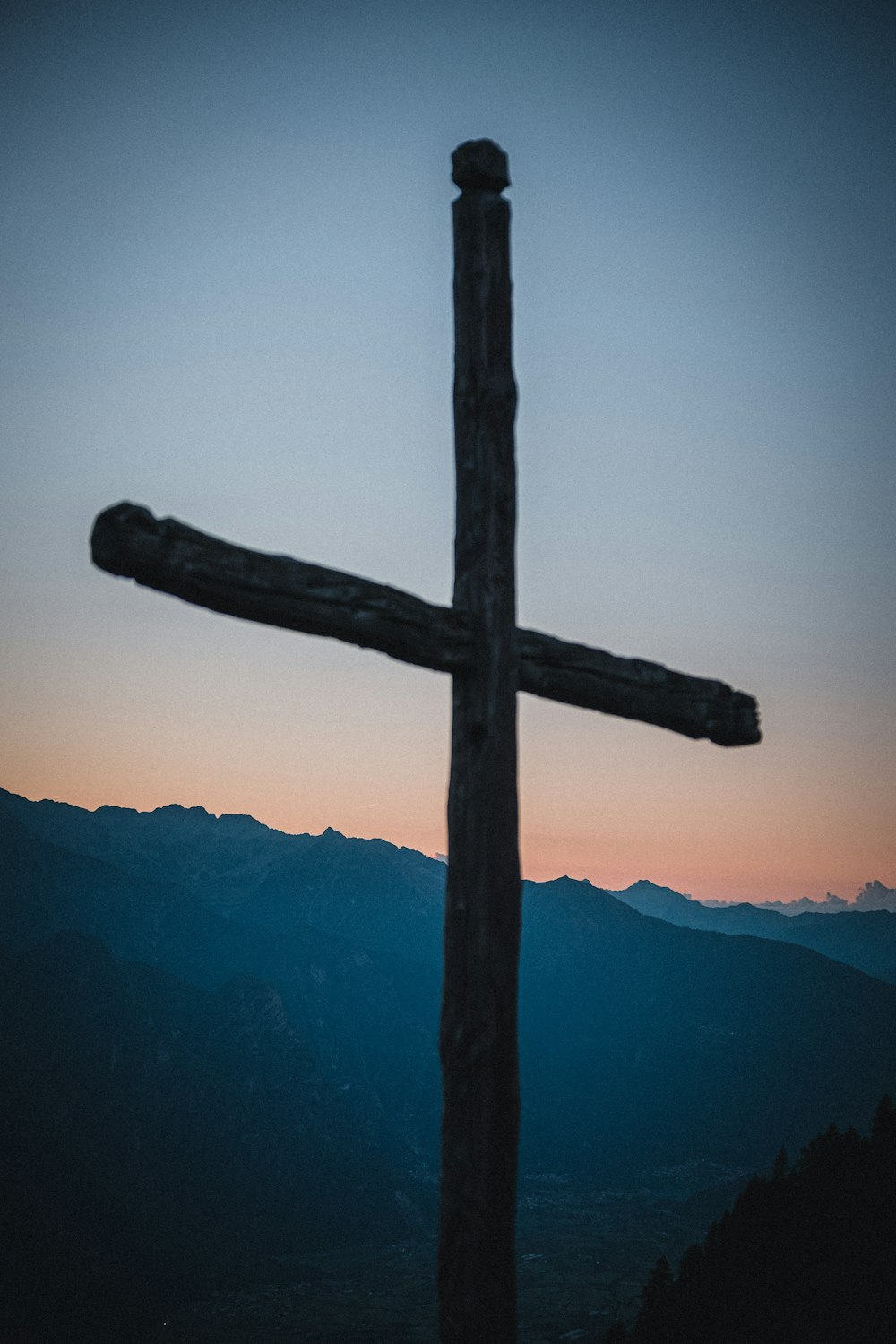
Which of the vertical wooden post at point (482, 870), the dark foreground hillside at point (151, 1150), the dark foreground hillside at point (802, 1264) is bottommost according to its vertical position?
the dark foreground hillside at point (151, 1150)

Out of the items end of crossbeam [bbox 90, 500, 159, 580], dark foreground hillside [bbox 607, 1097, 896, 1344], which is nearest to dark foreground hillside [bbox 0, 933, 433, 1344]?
dark foreground hillside [bbox 607, 1097, 896, 1344]

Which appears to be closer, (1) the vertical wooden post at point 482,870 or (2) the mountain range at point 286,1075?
(1) the vertical wooden post at point 482,870

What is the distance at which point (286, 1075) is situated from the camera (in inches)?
5866

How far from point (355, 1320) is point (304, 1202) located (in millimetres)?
32576

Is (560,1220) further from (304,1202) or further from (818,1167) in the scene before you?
(818,1167)

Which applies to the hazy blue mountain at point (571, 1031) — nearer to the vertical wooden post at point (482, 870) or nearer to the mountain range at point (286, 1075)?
the mountain range at point (286, 1075)

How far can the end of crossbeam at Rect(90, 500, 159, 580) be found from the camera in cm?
339

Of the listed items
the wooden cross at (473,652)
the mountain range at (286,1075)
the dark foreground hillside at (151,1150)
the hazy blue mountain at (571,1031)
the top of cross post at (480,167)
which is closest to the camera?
the wooden cross at (473,652)

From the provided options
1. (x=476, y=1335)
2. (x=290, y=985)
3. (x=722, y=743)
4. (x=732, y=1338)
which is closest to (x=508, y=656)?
(x=722, y=743)

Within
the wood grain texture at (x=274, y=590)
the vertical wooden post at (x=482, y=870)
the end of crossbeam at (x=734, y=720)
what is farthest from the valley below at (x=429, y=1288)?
the wood grain texture at (x=274, y=590)

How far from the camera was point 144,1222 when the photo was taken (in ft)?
378

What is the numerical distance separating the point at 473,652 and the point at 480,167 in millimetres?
2004

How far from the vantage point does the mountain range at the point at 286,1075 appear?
117812mm

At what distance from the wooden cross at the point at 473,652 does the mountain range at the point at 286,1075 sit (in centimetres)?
10767
